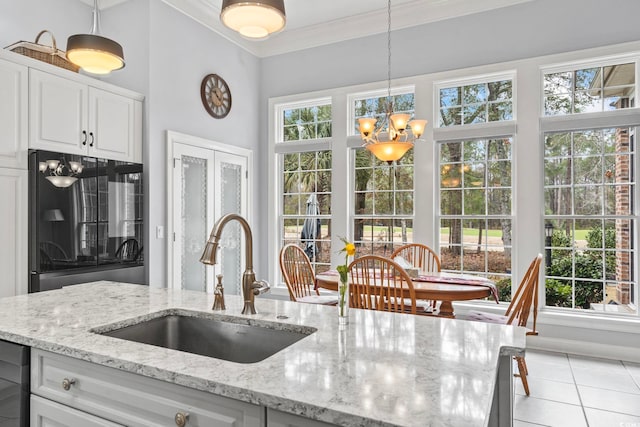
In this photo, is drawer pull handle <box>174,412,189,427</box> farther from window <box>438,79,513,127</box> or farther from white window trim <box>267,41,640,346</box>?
window <box>438,79,513,127</box>

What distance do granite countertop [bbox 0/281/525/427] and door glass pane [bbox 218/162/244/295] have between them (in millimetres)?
3044

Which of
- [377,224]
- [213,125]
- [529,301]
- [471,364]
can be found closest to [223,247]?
[213,125]

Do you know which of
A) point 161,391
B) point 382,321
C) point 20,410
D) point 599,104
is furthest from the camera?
point 599,104

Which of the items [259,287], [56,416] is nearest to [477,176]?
[259,287]

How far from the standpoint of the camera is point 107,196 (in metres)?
3.36

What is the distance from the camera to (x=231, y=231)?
16.2 ft

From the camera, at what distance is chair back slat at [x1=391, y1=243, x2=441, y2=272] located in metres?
4.32

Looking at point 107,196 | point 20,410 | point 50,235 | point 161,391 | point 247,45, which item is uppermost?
point 247,45

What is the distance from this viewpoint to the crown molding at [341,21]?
428 cm

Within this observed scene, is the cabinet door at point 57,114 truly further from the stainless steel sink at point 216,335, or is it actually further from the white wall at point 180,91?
the stainless steel sink at point 216,335

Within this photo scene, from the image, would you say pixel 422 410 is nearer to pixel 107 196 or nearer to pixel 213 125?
pixel 107 196

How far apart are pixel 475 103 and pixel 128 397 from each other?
426cm

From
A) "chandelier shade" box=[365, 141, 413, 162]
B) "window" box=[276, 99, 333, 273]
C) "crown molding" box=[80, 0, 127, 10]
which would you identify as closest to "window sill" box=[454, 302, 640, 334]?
"chandelier shade" box=[365, 141, 413, 162]

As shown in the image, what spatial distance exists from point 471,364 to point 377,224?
381 cm
